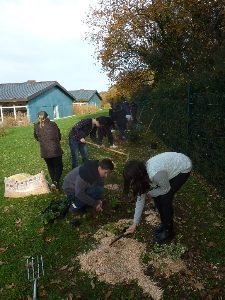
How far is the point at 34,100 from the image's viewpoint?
44656 millimetres

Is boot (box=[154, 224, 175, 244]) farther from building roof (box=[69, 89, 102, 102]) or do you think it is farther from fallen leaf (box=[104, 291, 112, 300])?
building roof (box=[69, 89, 102, 102])

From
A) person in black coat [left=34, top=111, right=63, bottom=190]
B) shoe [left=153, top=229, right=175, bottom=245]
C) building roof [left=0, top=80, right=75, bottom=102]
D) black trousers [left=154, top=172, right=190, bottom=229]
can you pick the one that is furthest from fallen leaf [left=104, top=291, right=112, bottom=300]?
building roof [left=0, top=80, right=75, bottom=102]

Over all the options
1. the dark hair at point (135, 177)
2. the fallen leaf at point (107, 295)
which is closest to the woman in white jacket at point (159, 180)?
the dark hair at point (135, 177)

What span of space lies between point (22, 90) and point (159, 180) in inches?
1764

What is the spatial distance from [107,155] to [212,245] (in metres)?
8.18

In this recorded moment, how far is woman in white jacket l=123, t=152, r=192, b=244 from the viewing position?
14.5 feet

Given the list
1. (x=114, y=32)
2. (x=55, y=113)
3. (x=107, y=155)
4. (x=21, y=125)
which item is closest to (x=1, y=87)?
(x=55, y=113)

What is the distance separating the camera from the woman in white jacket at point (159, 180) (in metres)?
4.41

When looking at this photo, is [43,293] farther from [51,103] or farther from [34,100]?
[51,103]

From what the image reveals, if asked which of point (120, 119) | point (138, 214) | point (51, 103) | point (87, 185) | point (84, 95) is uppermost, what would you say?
point (84, 95)

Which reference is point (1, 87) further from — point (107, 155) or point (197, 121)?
point (197, 121)

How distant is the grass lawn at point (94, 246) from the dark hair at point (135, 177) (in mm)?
1295

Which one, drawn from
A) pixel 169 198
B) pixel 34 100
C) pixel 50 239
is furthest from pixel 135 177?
pixel 34 100

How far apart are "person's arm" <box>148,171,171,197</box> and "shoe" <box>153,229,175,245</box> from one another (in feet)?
2.73
